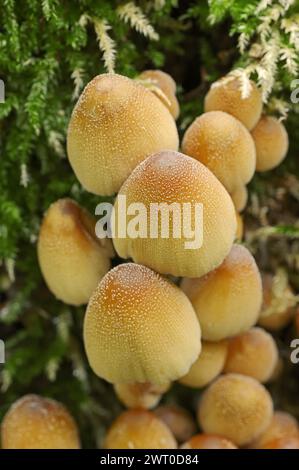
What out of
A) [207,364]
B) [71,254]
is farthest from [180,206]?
[207,364]

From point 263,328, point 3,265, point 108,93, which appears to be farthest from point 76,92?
point 263,328

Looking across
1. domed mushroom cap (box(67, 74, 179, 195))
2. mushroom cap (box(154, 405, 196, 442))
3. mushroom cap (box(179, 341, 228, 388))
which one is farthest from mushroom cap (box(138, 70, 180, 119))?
mushroom cap (box(154, 405, 196, 442))

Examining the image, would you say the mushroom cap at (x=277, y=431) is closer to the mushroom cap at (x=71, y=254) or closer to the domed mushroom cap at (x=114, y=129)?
the mushroom cap at (x=71, y=254)

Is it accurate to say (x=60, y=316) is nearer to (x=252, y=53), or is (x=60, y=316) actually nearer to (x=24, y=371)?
(x=24, y=371)

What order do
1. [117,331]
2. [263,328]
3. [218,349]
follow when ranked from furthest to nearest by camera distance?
[263,328] < [218,349] < [117,331]
